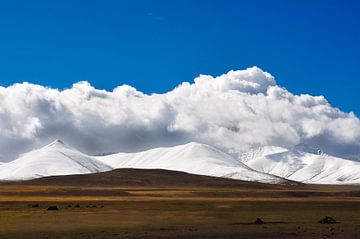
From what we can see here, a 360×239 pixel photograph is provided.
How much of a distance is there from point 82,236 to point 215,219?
25416mm

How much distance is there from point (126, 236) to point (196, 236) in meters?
6.20

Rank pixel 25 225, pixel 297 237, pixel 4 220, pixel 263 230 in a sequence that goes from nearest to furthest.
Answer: pixel 297 237 → pixel 263 230 → pixel 25 225 → pixel 4 220

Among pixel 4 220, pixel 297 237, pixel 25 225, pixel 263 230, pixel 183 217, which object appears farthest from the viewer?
pixel 183 217

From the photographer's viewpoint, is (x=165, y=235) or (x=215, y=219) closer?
(x=165, y=235)

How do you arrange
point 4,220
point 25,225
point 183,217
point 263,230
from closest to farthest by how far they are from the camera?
point 263,230, point 25,225, point 4,220, point 183,217

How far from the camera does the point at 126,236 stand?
56.3 metres

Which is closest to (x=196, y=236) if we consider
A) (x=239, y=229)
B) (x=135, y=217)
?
(x=239, y=229)

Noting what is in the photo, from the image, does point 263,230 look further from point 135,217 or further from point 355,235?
point 135,217

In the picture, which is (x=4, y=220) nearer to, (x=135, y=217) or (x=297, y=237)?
(x=135, y=217)

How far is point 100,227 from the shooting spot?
6550cm

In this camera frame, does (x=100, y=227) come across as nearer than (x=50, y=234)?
No

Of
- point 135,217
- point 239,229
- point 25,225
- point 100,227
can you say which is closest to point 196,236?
point 239,229

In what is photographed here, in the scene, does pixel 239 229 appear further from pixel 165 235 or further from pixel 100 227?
pixel 100 227

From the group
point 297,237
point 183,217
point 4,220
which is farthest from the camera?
point 183,217
